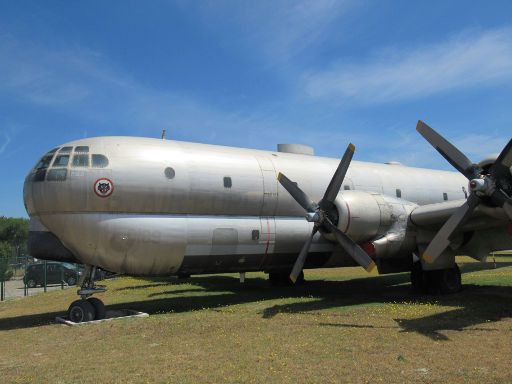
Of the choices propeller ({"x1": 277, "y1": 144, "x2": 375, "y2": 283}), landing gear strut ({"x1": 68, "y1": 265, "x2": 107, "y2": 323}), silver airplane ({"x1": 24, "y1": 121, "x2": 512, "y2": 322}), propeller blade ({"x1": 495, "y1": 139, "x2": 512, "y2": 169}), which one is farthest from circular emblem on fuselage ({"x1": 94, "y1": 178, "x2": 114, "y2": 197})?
propeller blade ({"x1": 495, "y1": 139, "x2": 512, "y2": 169})

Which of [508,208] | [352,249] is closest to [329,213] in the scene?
[352,249]

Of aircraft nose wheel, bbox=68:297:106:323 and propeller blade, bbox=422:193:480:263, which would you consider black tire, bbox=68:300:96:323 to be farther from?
propeller blade, bbox=422:193:480:263

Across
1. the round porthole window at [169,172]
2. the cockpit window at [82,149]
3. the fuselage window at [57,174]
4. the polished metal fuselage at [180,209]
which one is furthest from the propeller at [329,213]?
the fuselage window at [57,174]

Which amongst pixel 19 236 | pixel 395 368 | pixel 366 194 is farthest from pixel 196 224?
pixel 19 236

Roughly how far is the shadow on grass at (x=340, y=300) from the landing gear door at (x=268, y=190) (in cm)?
340

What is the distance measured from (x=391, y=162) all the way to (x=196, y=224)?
1283cm

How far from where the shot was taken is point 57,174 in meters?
13.9

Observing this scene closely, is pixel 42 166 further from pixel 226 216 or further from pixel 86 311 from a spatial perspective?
pixel 226 216

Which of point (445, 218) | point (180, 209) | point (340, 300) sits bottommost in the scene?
point (340, 300)

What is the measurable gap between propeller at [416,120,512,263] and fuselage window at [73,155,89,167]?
34.5 ft

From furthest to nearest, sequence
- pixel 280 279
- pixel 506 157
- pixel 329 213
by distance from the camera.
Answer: pixel 280 279 → pixel 329 213 → pixel 506 157

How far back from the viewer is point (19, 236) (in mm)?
87500

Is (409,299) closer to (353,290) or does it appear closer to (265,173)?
(353,290)

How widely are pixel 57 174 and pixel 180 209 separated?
3.93 metres
